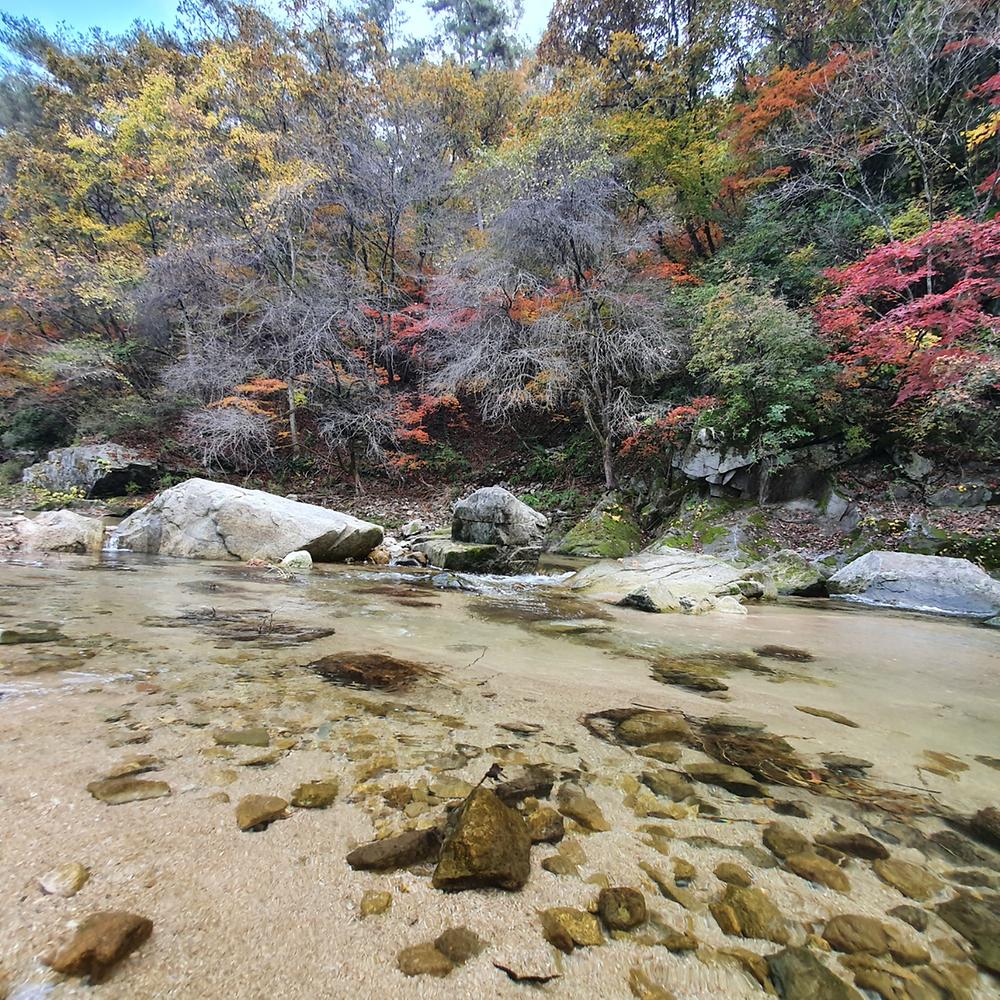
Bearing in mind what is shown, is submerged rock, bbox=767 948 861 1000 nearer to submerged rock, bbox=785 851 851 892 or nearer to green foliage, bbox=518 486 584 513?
submerged rock, bbox=785 851 851 892

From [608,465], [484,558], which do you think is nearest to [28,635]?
[484,558]

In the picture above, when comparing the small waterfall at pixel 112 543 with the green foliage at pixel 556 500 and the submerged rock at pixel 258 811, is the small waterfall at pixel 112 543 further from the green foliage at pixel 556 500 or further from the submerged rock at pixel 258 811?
the green foliage at pixel 556 500

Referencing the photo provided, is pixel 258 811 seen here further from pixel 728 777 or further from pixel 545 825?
pixel 728 777

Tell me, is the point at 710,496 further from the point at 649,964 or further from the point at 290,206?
the point at 290,206

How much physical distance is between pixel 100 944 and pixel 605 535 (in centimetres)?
880

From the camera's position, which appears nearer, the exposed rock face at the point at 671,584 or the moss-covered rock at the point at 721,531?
the exposed rock face at the point at 671,584

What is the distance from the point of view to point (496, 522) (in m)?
7.15

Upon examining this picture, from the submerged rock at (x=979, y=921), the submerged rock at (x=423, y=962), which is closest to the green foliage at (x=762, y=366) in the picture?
the submerged rock at (x=979, y=921)

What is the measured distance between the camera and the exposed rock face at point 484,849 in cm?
99

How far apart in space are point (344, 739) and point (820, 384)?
9.35m

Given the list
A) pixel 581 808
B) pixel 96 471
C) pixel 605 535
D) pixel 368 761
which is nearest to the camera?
pixel 581 808

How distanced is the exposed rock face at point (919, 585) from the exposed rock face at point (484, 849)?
19.0ft

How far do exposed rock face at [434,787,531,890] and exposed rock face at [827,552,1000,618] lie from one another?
580 cm

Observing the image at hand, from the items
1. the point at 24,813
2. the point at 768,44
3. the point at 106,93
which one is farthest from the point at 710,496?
the point at 106,93
